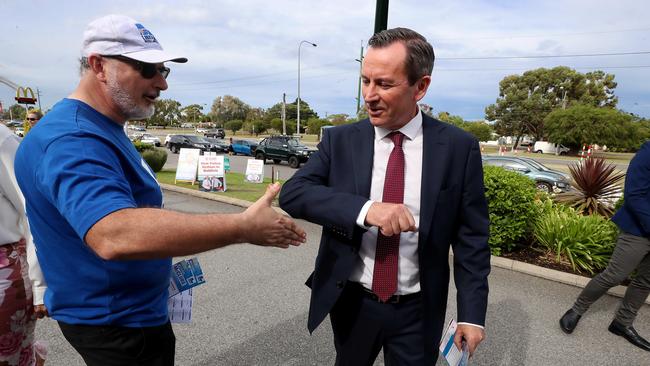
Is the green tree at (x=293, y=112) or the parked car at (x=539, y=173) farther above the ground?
the green tree at (x=293, y=112)

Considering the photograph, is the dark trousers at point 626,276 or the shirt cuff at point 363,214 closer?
the shirt cuff at point 363,214

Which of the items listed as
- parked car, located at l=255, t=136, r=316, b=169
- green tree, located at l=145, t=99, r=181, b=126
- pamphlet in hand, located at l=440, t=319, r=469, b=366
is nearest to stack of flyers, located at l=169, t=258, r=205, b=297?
pamphlet in hand, located at l=440, t=319, r=469, b=366

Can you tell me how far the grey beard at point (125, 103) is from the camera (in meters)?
1.34

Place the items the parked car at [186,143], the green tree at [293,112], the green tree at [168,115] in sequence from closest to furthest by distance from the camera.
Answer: the parked car at [186,143] → the green tree at [293,112] → the green tree at [168,115]

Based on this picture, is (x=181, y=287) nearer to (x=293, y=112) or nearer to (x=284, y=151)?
(x=284, y=151)

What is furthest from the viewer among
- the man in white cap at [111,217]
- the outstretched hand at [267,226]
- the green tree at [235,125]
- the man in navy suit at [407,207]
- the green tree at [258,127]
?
the green tree at [235,125]

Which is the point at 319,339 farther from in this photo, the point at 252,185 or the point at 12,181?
the point at 252,185

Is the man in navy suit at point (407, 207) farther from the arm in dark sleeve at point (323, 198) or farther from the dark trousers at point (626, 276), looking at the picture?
the dark trousers at point (626, 276)

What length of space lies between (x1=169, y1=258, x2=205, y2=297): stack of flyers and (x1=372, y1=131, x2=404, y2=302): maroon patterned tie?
3.13 feet

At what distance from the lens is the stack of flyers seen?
75.7 inches

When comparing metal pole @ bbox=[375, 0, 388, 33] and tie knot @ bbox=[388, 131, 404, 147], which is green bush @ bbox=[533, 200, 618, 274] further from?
tie knot @ bbox=[388, 131, 404, 147]

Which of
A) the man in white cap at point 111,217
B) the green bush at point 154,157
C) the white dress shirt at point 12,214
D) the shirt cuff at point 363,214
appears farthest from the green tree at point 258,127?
the shirt cuff at point 363,214

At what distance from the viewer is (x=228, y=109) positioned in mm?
93312

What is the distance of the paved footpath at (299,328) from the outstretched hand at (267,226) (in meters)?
2.09
